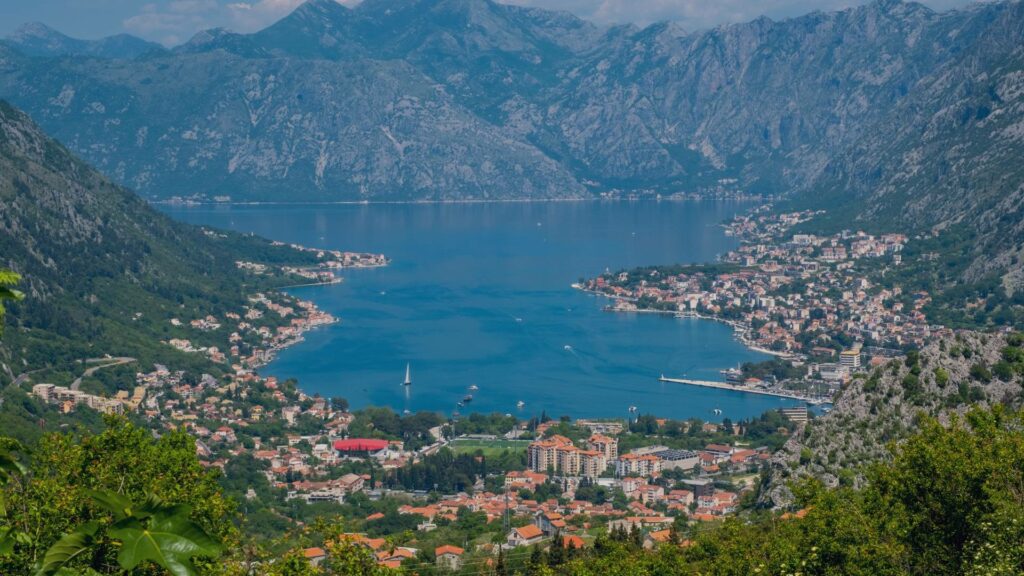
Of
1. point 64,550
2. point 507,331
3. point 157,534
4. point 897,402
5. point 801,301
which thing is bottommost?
point 507,331

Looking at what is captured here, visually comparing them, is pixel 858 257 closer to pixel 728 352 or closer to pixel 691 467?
pixel 728 352

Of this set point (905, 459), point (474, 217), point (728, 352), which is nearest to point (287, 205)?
point (474, 217)

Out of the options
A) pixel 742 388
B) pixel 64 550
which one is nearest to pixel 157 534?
pixel 64 550

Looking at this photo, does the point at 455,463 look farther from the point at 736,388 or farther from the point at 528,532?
the point at 736,388

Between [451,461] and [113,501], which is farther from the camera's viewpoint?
[451,461]

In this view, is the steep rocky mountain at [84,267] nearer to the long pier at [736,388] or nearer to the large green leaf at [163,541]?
the long pier at [736,388]

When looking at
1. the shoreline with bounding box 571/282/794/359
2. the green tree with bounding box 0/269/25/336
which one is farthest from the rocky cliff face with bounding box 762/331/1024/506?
the shoreline with bounding box 571/282/794/359
